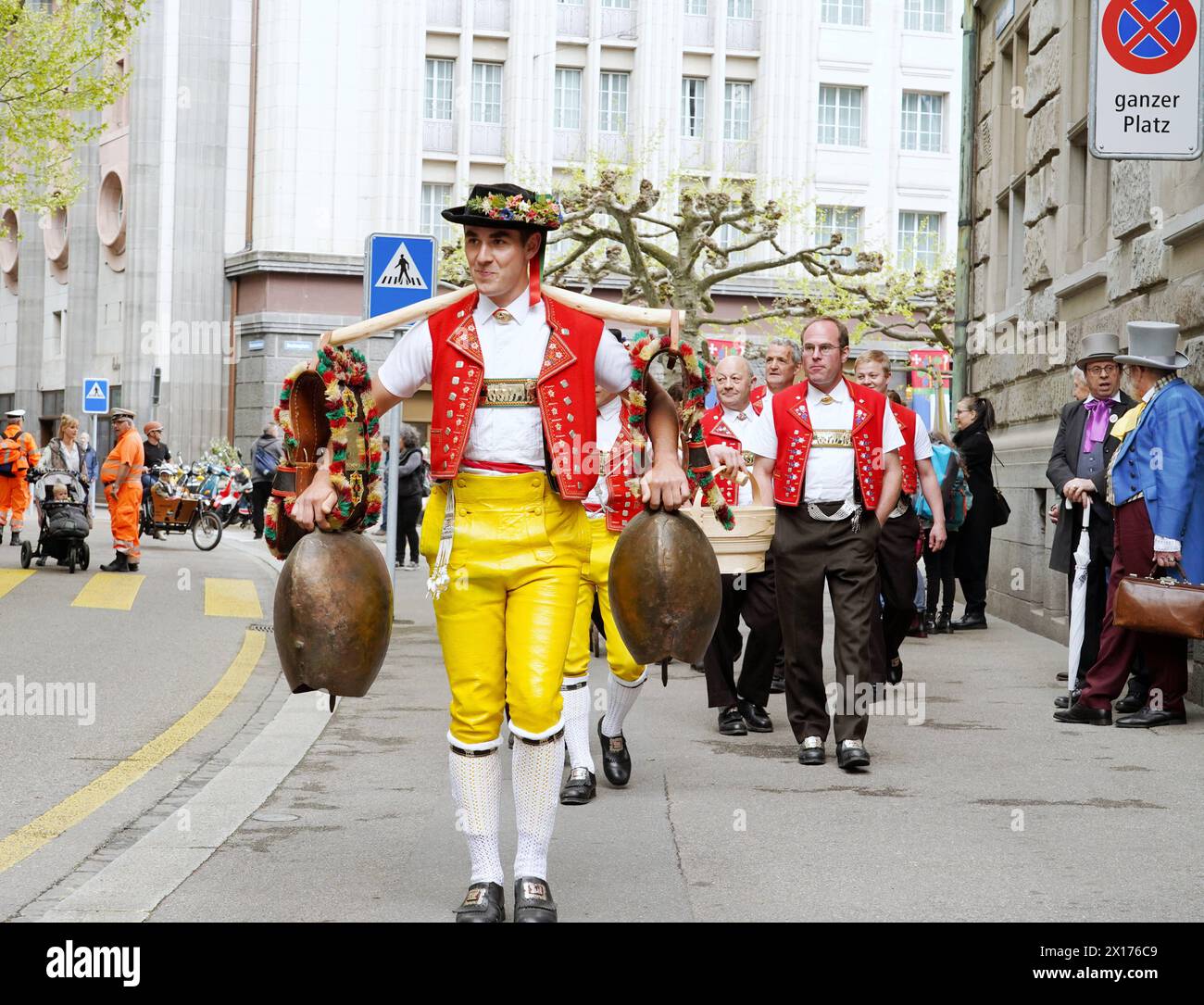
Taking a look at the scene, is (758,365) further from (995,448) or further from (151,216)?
(995,448)

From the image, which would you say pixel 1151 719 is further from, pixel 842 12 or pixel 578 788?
pixel 842 12

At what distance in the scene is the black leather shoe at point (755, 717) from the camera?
9148 mm

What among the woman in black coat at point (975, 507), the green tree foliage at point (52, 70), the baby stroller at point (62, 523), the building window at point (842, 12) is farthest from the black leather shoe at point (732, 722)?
the building window at point (842, 12)

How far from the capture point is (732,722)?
9016mm

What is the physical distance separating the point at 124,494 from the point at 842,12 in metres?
30.8

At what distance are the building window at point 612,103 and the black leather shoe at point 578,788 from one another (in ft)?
128

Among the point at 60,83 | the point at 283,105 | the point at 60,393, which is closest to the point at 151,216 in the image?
the point at 283,105

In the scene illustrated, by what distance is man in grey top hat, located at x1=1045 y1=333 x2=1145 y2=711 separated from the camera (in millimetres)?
10000

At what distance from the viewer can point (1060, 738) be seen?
29.5ft

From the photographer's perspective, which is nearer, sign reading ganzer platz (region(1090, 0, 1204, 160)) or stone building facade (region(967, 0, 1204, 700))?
sign reading ganzer platz (region(1090, 0, 1204, 160))

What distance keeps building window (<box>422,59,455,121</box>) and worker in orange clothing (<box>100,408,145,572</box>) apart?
1004 inches

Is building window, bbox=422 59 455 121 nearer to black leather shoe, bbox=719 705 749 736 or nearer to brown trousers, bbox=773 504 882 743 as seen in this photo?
black leather shoe, bbox=719 705 749 736

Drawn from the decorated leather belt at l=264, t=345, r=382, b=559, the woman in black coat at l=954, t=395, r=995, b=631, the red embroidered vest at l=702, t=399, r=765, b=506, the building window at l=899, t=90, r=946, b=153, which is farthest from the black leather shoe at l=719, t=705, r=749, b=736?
the building window at l=899, t=90, r=946, b=153

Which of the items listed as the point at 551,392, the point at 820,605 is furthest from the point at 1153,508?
the point at 551,392
